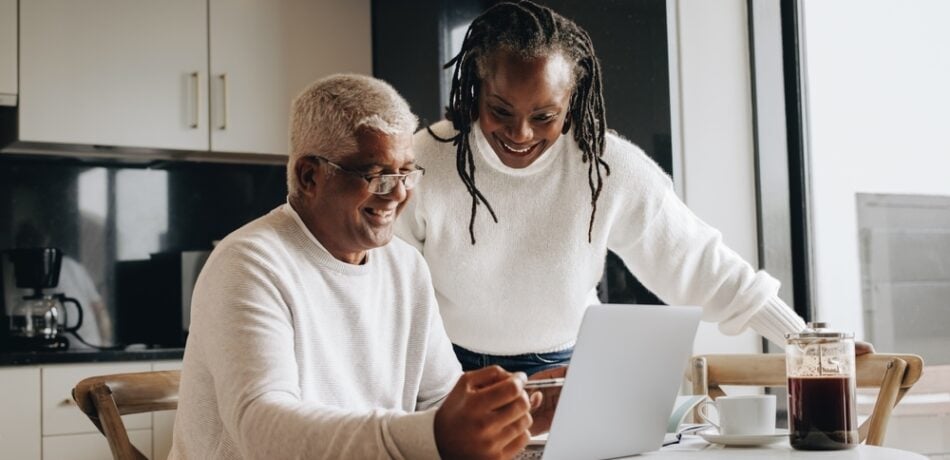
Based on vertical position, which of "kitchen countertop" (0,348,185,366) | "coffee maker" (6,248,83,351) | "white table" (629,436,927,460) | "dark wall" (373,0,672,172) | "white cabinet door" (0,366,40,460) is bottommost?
"white cabinet door" (0,366,40,460)

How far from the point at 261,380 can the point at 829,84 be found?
6.04ft

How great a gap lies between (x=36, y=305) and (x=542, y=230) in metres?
2.13

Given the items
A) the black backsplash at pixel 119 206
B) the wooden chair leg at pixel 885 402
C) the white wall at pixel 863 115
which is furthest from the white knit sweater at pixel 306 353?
the black backsplash at pixel 119 206

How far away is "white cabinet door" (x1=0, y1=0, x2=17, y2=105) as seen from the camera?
10.5 ft

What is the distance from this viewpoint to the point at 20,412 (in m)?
2.98

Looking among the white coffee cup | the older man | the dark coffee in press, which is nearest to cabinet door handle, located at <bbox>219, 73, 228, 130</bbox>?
the older man

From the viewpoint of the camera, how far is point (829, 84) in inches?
101

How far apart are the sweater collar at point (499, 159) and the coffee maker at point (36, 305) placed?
197 centimetres

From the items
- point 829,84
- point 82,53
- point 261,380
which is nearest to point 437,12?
point 82,53

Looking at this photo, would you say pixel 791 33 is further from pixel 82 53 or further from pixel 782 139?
pixel 82 53

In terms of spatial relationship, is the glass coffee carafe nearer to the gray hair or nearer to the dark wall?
the gray hair

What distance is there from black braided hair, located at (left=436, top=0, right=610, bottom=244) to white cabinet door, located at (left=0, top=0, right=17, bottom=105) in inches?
75.0

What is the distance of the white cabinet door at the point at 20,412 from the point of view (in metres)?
2.96

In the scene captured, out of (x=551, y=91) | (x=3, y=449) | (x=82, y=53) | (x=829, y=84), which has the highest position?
(x=82, y=53)
